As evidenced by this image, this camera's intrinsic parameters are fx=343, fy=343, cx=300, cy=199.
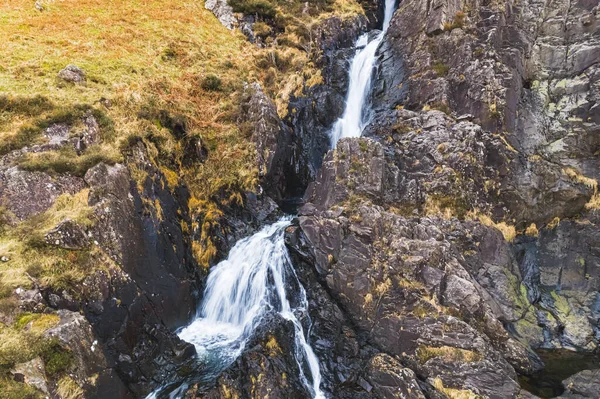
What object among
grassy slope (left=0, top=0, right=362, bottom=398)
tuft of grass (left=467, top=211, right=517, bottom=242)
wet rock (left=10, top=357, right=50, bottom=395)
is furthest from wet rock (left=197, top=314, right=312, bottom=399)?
tuft of grass (left=467, top=211, right=517, bottom=242)

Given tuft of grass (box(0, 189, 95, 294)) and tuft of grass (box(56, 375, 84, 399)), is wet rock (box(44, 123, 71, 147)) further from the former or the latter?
tuft of grass (box(56, 375, 84, 399))

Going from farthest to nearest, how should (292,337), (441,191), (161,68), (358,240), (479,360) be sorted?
(161,68)
(441,191)
(358,240)
(292,337)
(479,360)

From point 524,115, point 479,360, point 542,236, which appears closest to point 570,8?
point 524,115

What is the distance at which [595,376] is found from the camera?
11578 mm

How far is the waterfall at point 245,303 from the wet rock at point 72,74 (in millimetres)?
11107

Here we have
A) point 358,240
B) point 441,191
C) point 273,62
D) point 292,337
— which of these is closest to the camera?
point 292,337

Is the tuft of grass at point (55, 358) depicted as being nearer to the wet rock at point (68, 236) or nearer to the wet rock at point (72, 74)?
the wet rock at point (68, 236)

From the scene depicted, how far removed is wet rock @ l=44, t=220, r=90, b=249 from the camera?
10.6 meters

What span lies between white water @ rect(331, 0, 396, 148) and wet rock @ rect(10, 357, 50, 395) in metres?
18.4

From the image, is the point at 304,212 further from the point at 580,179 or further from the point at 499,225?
the point at 580,179

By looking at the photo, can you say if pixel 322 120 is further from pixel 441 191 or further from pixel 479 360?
pixel 479 360

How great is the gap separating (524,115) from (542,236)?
673cm

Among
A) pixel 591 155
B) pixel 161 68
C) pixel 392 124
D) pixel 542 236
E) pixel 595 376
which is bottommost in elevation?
pixel 595 376

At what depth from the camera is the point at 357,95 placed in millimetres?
24359
